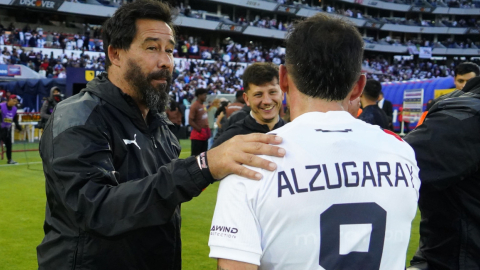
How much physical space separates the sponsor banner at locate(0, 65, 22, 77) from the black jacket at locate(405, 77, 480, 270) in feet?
78.3

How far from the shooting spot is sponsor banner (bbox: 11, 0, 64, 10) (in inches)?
1256

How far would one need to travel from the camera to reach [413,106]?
14898 millimetres

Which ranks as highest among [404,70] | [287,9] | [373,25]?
[287,9]

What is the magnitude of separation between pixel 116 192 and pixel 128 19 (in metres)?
0.94

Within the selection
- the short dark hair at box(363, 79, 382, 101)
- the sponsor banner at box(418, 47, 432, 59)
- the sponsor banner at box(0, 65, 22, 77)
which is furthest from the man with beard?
the sponsor banner at box(418, 47, 432, 59)

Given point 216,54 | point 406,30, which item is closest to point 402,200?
point 216,54

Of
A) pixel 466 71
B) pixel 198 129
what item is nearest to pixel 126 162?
pixel 466 71

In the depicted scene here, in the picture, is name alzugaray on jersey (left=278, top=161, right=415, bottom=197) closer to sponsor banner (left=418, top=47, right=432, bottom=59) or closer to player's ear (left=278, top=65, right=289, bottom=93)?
player's ear (left=278, top=65, right=289, bottom=93)

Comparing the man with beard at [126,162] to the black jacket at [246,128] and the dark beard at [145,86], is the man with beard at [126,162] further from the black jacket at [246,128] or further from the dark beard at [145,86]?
the black jacket at [246,128]

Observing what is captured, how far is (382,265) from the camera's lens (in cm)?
149

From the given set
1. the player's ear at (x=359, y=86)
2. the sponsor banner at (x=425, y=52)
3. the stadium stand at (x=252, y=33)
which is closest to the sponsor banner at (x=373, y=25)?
the stadium stand at (x=252, y=33)

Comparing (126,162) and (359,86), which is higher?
(359,86)

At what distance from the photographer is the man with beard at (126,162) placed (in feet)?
5.50

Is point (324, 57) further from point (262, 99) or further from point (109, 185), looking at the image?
point (262, 99)
